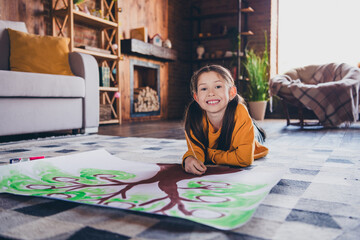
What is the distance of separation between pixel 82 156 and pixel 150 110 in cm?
318

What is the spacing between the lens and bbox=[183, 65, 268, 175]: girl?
1.04 metres

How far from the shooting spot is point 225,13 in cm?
484

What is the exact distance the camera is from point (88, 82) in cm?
231

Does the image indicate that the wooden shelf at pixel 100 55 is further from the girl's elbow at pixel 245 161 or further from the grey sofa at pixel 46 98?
the girl's elbow at pixel 245 161

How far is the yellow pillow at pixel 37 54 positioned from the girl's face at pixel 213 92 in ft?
5.25

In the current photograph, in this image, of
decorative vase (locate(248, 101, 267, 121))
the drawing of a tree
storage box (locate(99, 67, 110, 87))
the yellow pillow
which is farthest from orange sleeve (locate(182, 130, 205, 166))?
decorative vase (locate(248, 101, 267, 121))

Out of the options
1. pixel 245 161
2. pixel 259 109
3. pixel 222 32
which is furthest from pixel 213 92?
pixel 222 32

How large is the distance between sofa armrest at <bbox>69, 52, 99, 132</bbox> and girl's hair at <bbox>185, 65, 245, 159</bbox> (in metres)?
1.38

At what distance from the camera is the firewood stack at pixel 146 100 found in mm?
4016

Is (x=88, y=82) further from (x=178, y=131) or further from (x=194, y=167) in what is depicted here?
(x=194, y=167)

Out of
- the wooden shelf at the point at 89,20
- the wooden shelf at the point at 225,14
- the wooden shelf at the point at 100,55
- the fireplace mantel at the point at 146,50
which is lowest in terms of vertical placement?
the wooden shelf at the point at 100,55

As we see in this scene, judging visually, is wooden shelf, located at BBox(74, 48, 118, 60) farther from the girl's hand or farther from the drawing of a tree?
the girl's hand

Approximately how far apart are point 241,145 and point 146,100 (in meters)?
3.25

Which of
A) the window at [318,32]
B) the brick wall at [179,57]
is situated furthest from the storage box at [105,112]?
the window at [318,32]
